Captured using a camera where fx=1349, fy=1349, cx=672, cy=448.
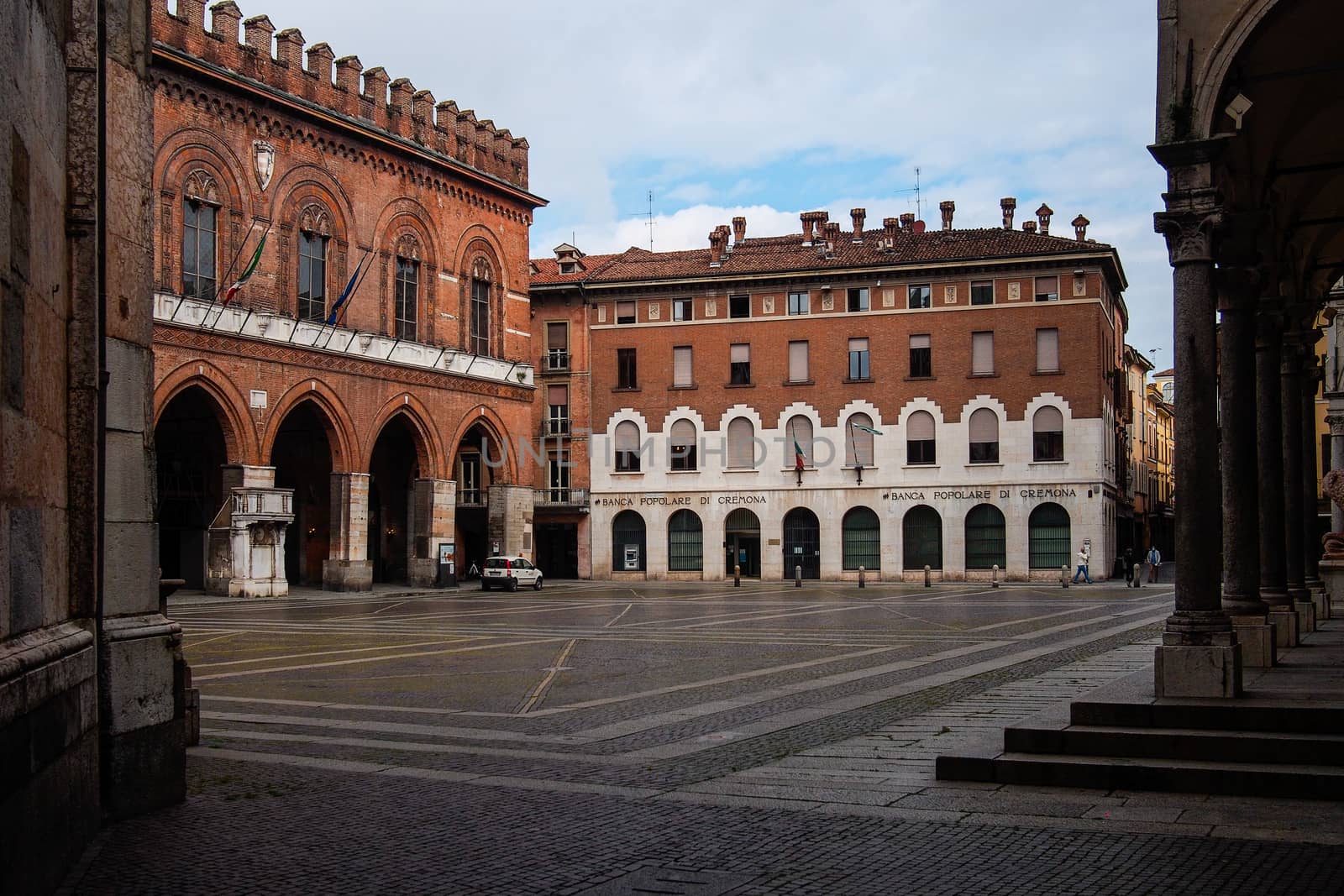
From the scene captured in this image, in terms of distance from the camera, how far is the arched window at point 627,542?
57.4m

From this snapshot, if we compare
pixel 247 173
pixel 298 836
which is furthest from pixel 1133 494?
pixel 298 836

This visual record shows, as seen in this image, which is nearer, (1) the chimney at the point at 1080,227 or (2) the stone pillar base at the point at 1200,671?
(2) the stone pillar base at the point at 1200,671

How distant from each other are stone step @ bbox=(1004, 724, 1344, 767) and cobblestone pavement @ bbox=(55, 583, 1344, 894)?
0.62m

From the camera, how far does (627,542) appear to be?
57.6 m

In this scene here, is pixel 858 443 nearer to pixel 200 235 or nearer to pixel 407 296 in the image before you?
pixel 407 296

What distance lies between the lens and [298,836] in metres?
7.97

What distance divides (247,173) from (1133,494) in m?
49.5

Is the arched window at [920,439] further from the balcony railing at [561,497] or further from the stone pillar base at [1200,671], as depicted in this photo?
the stone pillar base at [1200,671]

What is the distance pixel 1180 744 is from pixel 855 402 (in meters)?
45.6

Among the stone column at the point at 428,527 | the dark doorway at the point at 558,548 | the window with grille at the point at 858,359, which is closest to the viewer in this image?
the stone column at the point at 428,527

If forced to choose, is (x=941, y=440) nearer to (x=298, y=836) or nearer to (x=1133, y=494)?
(x=1133, y=494)

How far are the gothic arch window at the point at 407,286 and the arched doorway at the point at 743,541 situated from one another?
634 inches

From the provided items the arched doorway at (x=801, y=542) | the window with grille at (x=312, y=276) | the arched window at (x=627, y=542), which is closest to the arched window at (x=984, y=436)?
the arched doorway at (x=801, y=542)

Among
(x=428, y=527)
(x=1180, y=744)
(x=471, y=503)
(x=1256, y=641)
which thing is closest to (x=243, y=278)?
(x=428, y=527)
